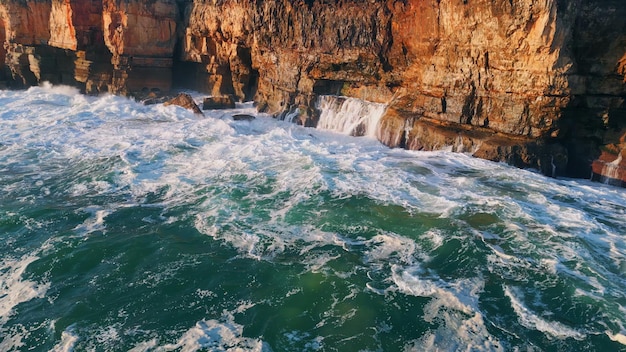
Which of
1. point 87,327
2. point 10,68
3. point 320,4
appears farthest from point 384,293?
point 10,68

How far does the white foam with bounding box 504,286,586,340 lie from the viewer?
7016 millimetres

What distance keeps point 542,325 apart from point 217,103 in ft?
59.6

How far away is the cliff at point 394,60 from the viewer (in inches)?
514

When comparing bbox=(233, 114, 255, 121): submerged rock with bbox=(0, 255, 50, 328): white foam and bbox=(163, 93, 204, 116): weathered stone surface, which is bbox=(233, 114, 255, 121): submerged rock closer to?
bbox=(163, 93, 204, 116): weathered stone surface

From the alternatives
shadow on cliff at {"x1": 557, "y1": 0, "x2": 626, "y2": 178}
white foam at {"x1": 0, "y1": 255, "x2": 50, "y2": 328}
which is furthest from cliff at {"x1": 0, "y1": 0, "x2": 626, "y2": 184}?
white foam at {"x1": 0, "y1": 255, "x2": 50, "y2": 328}

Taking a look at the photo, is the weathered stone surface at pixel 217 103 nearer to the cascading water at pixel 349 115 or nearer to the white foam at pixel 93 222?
the cascading water at pixel 349 115

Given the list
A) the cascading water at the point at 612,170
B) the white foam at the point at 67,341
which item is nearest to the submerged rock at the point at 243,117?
the cascading water at the point at 612,170

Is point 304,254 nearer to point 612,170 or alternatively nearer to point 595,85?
point 612,170

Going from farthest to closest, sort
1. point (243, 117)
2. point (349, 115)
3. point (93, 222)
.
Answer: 1. point (243, 117)
2. point (349, 115)
3. point (93, 222)

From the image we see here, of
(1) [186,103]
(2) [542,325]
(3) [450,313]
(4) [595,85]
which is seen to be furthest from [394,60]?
(2) [542,325]

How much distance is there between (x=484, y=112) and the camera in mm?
14664

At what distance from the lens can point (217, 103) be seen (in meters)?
22.5

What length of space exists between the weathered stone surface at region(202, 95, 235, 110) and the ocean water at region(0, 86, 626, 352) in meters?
7.59

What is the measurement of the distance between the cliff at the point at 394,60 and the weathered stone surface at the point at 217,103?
1487 mm
